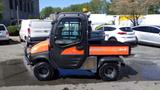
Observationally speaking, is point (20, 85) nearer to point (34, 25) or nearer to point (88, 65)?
point (88, 65)

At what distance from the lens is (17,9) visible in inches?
2437

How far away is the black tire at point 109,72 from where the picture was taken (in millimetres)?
11070

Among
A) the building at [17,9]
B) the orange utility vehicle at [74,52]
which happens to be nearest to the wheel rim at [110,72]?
the orange utility vehicle at [74,52]

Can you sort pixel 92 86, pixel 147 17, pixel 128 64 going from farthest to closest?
pixel 147 17, pixel 128 64, pixel 92 86

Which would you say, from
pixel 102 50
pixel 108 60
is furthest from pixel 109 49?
pixel 108 60

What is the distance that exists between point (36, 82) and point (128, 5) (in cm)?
4597

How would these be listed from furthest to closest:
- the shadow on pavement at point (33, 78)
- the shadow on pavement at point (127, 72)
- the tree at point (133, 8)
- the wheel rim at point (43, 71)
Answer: the tree at point (133, 8) < the shadow on pavement at point (127, 72) < the wheel rim at point (43, 71) < the shadow on pavement at point (33, 78)

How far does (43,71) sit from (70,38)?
1.38 meters

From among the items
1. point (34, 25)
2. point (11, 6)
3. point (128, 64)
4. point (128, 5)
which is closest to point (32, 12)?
point (11, 6)

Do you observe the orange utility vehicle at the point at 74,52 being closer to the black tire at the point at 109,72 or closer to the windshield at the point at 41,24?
the black tire at the point at 109,72

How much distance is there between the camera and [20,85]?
1036 centimetres

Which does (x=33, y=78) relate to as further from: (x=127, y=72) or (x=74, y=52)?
(x=127, y=72)

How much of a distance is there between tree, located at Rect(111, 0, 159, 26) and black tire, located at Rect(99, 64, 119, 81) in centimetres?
3595

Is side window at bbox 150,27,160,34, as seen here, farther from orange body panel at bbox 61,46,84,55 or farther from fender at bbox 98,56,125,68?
orange body panel at bbox 61,46,84,55
